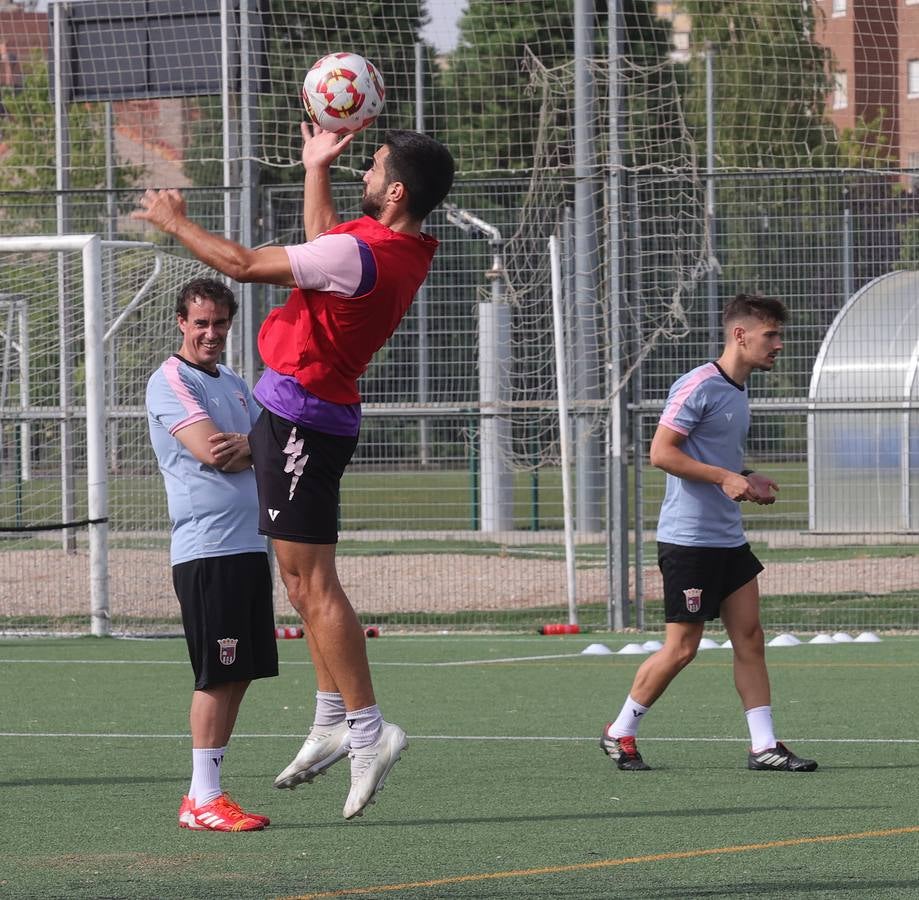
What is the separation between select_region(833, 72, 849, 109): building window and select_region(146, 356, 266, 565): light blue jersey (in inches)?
399

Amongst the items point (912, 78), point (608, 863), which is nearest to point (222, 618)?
point (608, 863)

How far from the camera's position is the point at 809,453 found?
16.1 m

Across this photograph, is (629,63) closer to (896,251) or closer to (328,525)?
(896,251)

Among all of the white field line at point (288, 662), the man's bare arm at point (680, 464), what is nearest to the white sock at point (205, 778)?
the man's bare arm at point (680, 464)

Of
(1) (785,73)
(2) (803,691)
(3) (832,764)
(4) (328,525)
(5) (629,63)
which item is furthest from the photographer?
(1) (785,73)

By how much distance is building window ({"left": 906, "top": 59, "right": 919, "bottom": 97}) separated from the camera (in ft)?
48.2

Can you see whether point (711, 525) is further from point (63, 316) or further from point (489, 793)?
point (63, 316)

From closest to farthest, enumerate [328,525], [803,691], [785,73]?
[328,525] < [803,691] < [785,73]

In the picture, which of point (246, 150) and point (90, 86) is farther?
point (90, 86)

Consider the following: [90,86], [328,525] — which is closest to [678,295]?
[90,86]

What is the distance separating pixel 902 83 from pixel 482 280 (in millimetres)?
4267

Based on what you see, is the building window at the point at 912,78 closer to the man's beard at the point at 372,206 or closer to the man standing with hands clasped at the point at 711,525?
the man standing with hands clasped at the point at 711,525

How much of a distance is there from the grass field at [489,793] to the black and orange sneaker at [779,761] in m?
0.09

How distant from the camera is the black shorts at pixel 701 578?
300 inches
